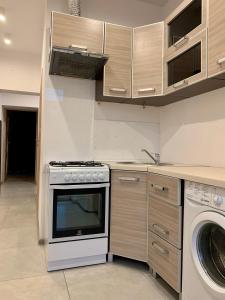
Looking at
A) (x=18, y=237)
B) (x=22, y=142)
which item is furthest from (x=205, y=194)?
(x=22, y=142)

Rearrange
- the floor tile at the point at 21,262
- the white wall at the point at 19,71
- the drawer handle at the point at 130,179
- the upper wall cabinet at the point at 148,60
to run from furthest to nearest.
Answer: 1. the white wall at the point at 19,71
2. the upper wall cabinet at the point at 148,60
3. the drawer handle at the point at 130,179
4. the floor tile at the point at 21,262

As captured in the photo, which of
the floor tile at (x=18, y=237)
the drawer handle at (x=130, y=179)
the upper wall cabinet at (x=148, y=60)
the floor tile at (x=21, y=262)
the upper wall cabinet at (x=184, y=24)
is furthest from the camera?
the floor tile at (x=18, y=237)

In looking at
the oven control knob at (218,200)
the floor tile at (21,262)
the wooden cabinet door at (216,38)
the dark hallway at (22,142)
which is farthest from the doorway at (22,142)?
the oven control knob at (218,200)

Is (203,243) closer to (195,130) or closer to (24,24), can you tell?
(195,130)

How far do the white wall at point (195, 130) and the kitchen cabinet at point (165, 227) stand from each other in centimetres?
61

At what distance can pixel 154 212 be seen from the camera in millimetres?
1812

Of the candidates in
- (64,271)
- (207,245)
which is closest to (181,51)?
(207,245)

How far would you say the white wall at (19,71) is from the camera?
4.18 metres

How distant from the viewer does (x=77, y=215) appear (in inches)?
78.2

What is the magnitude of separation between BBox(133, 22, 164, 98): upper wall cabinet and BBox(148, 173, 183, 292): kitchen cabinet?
90 centimetres

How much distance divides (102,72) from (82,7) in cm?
87

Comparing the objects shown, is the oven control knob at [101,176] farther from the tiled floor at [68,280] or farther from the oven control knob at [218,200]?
the oven control knob at [218,200]

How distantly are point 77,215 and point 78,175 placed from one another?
35 cm

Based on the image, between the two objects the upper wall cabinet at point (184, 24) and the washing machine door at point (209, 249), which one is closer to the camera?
the washing machine door at point (209, 249)
